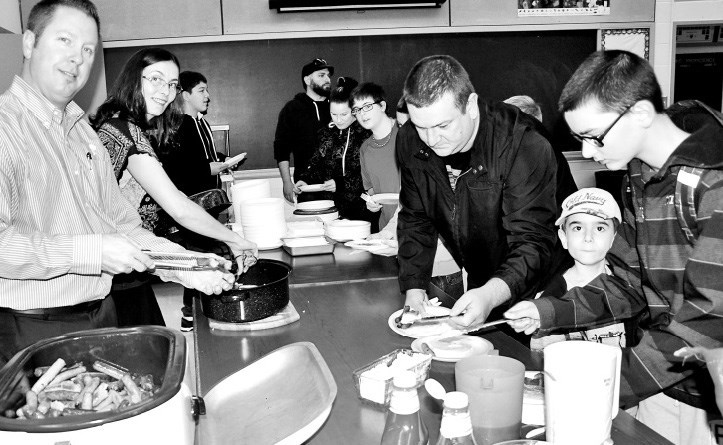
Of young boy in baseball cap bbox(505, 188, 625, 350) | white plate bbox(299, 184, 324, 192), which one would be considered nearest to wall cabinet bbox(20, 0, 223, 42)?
white plate bbox(299, 184, 324, 192)

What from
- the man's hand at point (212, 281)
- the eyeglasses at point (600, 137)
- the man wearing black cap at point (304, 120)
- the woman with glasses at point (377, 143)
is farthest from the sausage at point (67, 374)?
the man wearing black cap at point (304, 120)

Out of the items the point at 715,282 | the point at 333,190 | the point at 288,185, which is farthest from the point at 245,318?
the point at 288,185

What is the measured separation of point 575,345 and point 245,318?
1031mm

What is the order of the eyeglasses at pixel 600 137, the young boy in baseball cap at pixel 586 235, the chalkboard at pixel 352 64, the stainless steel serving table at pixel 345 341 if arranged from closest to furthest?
the stainless steel serving table at pixel 345 341
the eyeglasses at pixel 600 137
the young boy in baseball cap at pixel 586 235
the chalkboard at pixel 352 64

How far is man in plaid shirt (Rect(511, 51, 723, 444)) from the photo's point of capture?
1290mm

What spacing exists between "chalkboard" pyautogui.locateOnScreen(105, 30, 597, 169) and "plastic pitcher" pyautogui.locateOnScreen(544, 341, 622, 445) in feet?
15.8

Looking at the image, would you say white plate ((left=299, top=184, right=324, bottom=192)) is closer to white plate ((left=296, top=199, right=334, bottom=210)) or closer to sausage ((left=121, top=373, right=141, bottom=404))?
white plate ((left=296, top=199, right=334, bottom=210))

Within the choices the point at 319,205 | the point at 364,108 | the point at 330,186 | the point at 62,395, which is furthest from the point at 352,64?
the point at 62,395

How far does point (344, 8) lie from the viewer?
5.41 m

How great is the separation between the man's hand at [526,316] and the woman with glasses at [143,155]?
1041 millimetres

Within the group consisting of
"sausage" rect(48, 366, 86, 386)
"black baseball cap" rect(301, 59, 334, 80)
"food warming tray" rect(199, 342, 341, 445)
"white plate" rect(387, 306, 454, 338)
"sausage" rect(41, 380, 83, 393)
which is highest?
"black baseball cap" rect(301, 59, 334, 80)

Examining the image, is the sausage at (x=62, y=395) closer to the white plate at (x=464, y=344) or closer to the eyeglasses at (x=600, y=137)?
the white plate at (x=464, y=344)

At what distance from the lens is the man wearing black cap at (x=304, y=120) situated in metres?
5.13

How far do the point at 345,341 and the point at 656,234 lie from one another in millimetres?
806
